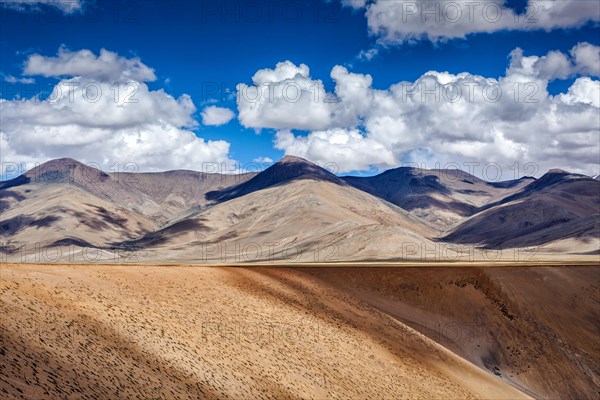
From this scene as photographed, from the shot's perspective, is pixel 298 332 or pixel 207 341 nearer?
pixel 207 341

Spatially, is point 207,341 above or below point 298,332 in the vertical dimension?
above

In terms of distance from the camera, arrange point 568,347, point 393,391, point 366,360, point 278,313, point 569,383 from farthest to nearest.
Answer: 1. point 568,347
2. point 569,383
3. point 278,313
4. point 366,360
5. point 393,391

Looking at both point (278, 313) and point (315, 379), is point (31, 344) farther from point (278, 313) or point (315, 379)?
point (278, 313)

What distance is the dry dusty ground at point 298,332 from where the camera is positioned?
22.1 m

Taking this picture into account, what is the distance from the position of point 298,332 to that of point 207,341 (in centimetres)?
849

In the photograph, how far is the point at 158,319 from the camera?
97.2ft

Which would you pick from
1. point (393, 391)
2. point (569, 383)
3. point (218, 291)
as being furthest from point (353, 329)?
point (569, 383)

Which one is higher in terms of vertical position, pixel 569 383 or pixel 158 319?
pixel 158 319

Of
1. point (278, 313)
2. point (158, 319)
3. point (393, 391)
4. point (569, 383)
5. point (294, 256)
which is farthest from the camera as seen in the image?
point (294, 256)

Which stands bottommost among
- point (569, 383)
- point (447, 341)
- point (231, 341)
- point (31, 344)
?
point (569, 383)

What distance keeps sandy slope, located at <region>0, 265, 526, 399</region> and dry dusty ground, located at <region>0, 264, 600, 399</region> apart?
0.10 meters

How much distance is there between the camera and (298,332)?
36156mm

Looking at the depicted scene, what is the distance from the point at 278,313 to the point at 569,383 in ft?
87.3

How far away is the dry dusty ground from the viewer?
22.1 m
